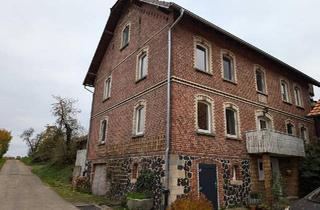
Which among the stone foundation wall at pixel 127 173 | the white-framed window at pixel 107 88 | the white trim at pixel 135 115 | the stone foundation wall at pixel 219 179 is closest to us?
the stone foundation wall at pixel 219 179

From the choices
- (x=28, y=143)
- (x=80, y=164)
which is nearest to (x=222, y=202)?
(x=80, y=164)

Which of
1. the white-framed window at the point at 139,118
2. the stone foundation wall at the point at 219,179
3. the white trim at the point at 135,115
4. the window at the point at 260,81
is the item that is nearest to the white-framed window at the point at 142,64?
the white trim at the point at 135,115

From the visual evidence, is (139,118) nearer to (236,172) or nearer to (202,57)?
(202,57)

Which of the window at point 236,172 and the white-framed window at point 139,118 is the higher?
the white-framed window at point 139,118

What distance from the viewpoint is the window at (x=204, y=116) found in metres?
11.6

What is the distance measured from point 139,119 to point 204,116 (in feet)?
10.9

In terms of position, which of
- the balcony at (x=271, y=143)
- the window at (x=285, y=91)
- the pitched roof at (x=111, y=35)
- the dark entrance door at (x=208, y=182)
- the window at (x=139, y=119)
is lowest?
the dark entrance door at (x=208, y=182)

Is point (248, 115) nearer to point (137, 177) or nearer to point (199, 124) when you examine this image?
point (199, 124)

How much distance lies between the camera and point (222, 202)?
10.9 metres

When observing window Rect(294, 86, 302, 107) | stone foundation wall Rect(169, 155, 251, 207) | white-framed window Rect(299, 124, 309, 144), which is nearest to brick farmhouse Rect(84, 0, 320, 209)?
stone foundation wall Rect(169, 155, 251, 207)

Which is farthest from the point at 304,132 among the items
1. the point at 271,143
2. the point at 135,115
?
the point at 135,115

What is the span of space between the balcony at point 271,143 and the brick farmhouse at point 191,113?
0.05 meters

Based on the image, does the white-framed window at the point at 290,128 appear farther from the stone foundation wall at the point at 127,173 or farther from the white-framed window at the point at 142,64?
the stone foundation wall at the point at 127,173

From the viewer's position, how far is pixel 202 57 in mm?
12797
